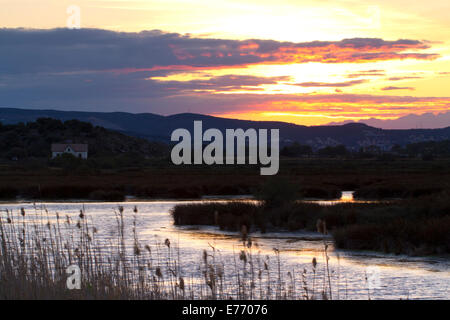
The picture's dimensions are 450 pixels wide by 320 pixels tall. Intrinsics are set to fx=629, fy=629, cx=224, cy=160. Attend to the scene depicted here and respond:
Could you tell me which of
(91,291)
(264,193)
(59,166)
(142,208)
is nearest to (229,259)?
(91,291)

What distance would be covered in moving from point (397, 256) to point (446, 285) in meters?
4.20

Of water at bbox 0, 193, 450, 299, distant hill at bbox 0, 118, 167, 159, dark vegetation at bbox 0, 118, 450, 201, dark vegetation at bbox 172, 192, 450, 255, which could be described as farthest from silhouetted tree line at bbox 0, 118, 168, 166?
water at bbox 0, 193, 450, 299

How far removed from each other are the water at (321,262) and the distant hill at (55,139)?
314 feet

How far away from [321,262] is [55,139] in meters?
119

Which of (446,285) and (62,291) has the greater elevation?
(62,291)

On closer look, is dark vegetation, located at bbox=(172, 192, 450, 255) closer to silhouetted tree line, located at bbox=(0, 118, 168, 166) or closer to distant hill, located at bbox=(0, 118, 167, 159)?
silhouetted tree line, located at bbox=(0, 118, 168, 166)

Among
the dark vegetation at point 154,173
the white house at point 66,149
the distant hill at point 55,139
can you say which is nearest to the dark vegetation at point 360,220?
the dark vegetation at point 154,173

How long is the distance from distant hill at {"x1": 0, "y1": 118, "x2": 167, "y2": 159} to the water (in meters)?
95.7

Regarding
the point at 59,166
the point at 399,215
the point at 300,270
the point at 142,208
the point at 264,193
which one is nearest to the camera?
the point at 300,270

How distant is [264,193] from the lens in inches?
1124

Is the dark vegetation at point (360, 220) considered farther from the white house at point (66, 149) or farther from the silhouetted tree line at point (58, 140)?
the white house at point (66, 149)

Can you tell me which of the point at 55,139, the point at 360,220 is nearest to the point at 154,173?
the point at 360,220

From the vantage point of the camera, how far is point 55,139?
129500 mm
